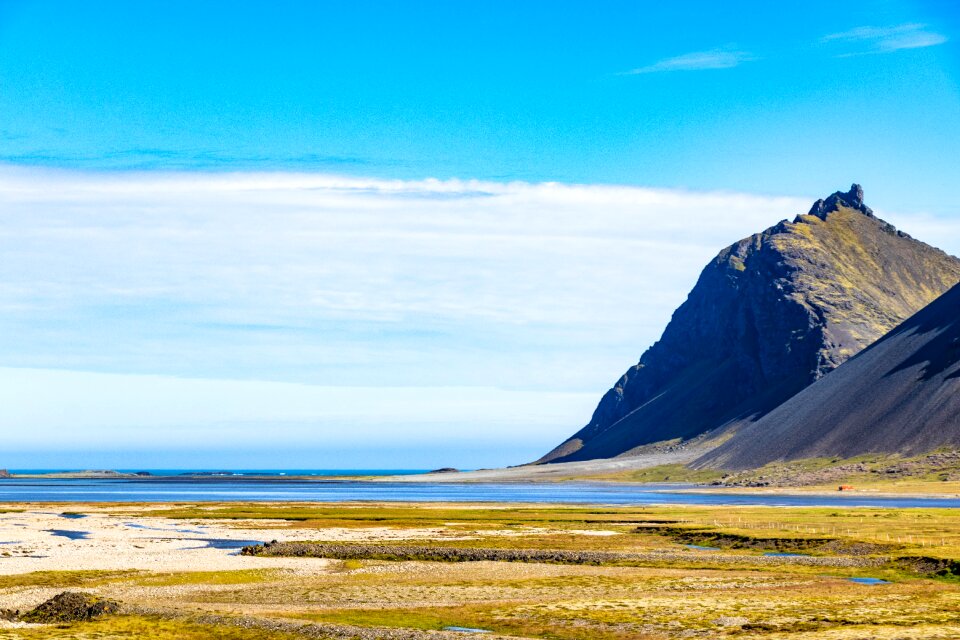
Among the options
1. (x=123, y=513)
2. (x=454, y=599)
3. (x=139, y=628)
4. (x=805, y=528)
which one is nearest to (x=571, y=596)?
(x=454, y=599)

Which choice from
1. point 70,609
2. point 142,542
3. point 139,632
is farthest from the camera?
point 142,542

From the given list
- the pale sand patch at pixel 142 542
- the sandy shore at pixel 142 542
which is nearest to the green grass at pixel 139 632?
the pale sand patch at pixel 142 542

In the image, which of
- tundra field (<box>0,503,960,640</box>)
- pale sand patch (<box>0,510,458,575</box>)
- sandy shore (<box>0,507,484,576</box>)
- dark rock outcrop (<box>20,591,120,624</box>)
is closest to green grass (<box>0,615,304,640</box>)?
tundra field (<box>0,503,960,640</box>)

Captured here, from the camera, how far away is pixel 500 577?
210 ft

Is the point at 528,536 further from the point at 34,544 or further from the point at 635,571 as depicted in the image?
the point at 34,544

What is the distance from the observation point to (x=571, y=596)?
55750mm

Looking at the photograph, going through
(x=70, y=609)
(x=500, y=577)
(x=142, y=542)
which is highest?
(x=142, y=542)

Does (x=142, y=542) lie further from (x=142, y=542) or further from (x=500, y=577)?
(x=500, y=577)

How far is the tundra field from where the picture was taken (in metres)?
46.4

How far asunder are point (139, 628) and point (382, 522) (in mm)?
67953

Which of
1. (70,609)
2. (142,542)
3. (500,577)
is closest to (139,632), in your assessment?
(70,609)

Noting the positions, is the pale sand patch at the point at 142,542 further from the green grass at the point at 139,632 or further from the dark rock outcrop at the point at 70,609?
the green grass at the point at 139,632

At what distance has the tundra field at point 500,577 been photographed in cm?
4644

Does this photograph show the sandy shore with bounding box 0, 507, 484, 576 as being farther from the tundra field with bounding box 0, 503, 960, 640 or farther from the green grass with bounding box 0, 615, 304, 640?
the green grass with bounding box 0, 615, 304, 640
